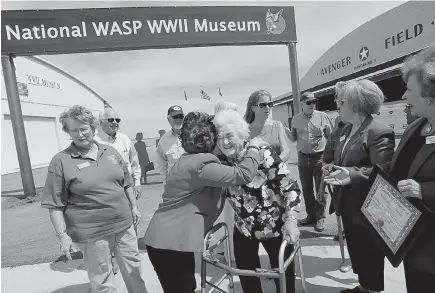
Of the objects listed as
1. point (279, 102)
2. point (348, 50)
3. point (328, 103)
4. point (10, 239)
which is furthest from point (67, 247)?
point (279, 102)

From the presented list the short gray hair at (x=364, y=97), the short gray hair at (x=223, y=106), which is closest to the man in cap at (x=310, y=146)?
the short gray hair at (x=223, y=106)

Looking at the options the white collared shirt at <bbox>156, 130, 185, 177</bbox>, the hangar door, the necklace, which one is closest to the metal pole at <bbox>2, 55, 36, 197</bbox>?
the white collared shirt at <bbox>156, 130, 185, 177</bbox>

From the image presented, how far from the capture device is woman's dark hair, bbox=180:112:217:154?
1.71 metres

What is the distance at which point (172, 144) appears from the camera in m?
3.51

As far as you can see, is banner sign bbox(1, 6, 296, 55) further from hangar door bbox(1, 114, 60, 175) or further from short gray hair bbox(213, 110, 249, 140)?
hangar door bbox(1, 114, 60, 175)

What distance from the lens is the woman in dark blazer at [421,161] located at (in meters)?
1.36

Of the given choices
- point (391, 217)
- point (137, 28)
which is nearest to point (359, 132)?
point (391, 217)

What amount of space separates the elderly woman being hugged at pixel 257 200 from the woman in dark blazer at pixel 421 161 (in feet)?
2.10

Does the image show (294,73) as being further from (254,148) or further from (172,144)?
(254,148)

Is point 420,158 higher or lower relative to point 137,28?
lower

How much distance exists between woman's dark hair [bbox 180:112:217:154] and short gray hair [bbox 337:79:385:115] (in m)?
1.10

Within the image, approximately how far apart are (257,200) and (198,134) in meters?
0.63

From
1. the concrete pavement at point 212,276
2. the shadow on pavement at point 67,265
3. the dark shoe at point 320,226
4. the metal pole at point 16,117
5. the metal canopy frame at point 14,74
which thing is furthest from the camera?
the metal pole at point 16,117

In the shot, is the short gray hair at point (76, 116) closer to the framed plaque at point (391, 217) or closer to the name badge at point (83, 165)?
the name badge at point (83, 165)
